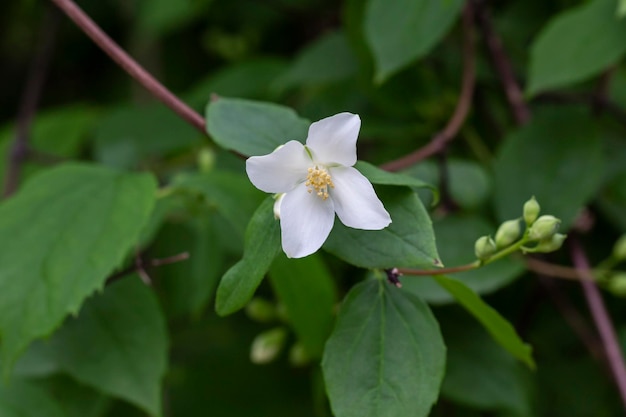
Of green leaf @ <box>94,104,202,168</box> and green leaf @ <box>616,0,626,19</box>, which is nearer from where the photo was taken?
green leaf @ <box>616,0,626,19</box>

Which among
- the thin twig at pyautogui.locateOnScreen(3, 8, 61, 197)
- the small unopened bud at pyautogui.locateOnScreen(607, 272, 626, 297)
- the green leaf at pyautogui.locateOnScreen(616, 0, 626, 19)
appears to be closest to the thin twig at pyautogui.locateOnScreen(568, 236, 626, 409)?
the small unopened bud at pyautogui.locateOnScreen(607, 272, 626, 297)

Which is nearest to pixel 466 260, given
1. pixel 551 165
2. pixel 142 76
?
pixel 551 165

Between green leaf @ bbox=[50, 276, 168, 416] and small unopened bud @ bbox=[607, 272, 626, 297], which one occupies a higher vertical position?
green leaf @ bbox=[50, 276, 168, 416]

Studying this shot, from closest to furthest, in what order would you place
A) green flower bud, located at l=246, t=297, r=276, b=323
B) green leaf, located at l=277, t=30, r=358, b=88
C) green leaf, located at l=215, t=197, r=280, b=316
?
green leaf, located at l=215, t=197, r=280, b=316 < green flower bud, located at l=246, t=297, r=276, b=323 < green leaf, located at l=277, t=30, r=358, b=88

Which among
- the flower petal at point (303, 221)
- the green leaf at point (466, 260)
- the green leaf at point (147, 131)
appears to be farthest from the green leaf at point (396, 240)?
the green leaf at point (147, 131)

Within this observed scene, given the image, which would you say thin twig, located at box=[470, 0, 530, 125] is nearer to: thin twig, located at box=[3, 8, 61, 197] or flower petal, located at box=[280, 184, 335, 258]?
flower petal, located at box=[280, 184, 335, 258]

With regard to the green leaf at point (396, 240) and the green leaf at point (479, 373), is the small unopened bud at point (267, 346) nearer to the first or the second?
the green leaf at point (479, 373)
